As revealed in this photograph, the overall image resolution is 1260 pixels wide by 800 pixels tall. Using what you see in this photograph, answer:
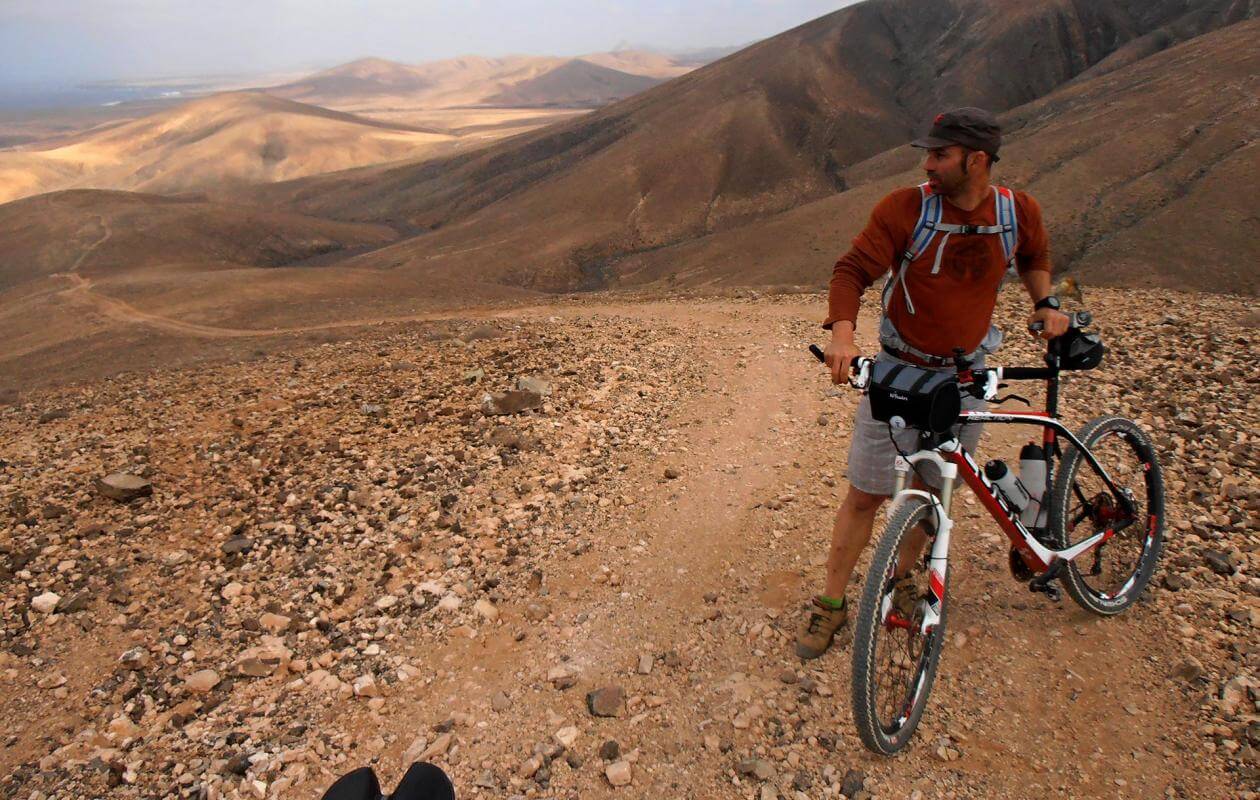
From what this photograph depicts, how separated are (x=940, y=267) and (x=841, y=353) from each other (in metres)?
0.59

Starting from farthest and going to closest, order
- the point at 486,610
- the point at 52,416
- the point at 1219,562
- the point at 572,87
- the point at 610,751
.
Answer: the point at 572,87 < the point at 52,416 < the point at 486,610 < the point at 1219,562 < the point at 610,751

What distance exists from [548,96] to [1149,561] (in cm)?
16740

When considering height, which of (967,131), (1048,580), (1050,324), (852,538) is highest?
(967,131)

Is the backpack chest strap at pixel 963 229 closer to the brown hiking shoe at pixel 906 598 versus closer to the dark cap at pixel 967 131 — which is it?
the dark cap at pixel 967 131

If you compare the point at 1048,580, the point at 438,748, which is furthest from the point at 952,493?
the point at 438,748

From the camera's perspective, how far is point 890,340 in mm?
3232

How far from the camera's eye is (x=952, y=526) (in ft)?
10.8

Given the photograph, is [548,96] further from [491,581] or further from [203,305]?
[491,581]

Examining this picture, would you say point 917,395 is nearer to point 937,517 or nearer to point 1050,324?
point 937,517

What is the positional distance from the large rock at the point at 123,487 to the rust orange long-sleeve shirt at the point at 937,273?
17.9 ft

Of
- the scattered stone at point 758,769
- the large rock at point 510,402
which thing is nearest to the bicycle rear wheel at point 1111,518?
the scattered stone at point 758,769

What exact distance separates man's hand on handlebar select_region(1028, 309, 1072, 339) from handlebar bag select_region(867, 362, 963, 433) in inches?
23.3

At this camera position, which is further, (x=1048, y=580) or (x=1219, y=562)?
(x=1219, y=562)

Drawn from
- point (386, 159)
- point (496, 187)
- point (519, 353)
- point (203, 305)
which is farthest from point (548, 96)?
point (519, 353)
